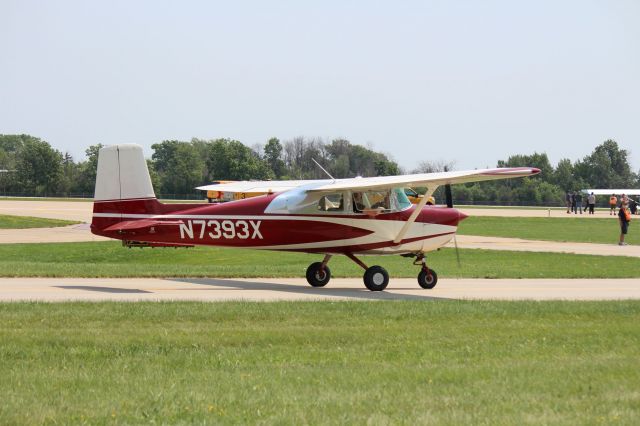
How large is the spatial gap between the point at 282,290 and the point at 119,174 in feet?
13.3

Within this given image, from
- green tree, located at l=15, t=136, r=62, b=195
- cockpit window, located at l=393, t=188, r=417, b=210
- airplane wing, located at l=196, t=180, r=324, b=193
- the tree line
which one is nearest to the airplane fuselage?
cockpit window, located at l=393, t=188, r=417, b=210

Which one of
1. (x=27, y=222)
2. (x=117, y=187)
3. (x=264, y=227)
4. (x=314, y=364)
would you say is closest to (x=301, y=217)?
(x=264, y=227)

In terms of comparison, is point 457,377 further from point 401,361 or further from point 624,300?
point 624,300

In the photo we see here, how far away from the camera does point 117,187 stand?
64.8ft

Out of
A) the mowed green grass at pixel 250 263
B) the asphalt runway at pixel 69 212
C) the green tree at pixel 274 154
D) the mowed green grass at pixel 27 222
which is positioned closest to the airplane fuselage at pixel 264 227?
the mowed green grass at pixel 250 263

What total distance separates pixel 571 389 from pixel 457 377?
3.79 ft

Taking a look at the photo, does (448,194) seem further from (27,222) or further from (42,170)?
(42,170)

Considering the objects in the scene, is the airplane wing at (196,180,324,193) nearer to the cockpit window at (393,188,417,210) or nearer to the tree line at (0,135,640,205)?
the cockpit window at (393,188,417,210)

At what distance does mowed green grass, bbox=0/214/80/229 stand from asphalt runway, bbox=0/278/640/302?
33.9m

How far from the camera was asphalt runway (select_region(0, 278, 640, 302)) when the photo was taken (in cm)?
1817

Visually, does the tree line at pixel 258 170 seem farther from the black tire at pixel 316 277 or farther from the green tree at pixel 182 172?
the black tire at pixel 316 277

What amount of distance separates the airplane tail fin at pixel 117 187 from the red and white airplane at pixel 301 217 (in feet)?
0.06

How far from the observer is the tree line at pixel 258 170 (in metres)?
121

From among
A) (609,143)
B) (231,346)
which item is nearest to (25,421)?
(231,346)
